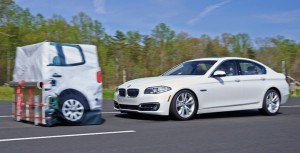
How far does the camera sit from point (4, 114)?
36.4 ft

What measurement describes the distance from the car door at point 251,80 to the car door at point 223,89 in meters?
0.16

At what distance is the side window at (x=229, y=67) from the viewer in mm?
10913

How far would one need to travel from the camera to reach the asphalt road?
6.35m

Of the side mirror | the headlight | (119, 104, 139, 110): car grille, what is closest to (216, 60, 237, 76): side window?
the side mirror

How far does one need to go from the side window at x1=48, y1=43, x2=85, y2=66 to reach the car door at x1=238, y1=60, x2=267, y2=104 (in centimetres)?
425

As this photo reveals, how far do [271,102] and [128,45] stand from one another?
77.5ft

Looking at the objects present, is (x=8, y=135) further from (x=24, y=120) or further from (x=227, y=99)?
(x=227, y=99)

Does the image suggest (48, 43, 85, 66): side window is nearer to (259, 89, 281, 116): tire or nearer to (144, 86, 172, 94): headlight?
(144, 86, 172, 94): headlight

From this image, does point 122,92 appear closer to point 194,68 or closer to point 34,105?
point 194,68

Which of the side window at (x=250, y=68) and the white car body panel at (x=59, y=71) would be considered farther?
the side window at (x=250, y=68)

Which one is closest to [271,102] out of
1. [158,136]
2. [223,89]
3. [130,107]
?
[223,89]

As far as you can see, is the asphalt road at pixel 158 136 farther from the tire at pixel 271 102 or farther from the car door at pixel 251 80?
the tire at pixel 271 102

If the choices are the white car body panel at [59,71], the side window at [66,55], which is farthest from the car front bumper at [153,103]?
the side window at [66,55]

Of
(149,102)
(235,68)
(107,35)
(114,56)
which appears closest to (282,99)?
(235,68)
